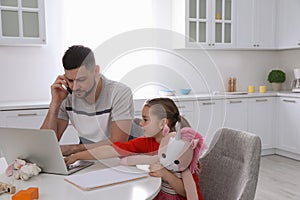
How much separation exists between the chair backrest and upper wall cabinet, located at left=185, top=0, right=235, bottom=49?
2.44 m

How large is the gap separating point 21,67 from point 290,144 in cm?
320

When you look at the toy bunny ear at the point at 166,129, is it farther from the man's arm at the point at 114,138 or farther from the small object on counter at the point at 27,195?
the small object on counter at the point at 27,195

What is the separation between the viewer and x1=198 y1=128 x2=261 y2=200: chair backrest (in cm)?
133

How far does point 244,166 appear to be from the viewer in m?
1.40

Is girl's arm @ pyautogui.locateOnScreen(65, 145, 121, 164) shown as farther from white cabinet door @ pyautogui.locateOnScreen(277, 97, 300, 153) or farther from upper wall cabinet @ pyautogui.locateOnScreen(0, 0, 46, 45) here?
white cabinet door @ pyautogui.locateOnScreen(277, 97, 300, 153)

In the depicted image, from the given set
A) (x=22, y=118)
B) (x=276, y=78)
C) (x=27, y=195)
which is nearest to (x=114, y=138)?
(x=27, y=195)

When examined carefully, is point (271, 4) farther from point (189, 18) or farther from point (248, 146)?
point (248, 146)

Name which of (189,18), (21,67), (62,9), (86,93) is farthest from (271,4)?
(86,93)

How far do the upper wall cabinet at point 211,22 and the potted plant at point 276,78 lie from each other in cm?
76

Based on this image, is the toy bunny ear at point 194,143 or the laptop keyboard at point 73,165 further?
the laptop keyboard at point 73,165

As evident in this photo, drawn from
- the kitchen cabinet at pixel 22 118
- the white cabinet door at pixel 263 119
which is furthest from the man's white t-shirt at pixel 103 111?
the white cabinet door at pixel 263 119

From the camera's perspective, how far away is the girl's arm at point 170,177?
4.09 ft


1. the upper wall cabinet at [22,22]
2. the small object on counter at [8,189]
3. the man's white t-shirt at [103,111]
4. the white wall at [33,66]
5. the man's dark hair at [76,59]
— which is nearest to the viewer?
the small object on counter at [8,189]

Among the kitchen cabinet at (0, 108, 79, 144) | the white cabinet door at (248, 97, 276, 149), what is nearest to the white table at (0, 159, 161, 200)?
the kitchen cabinet at (0, 108, 79, 144)
